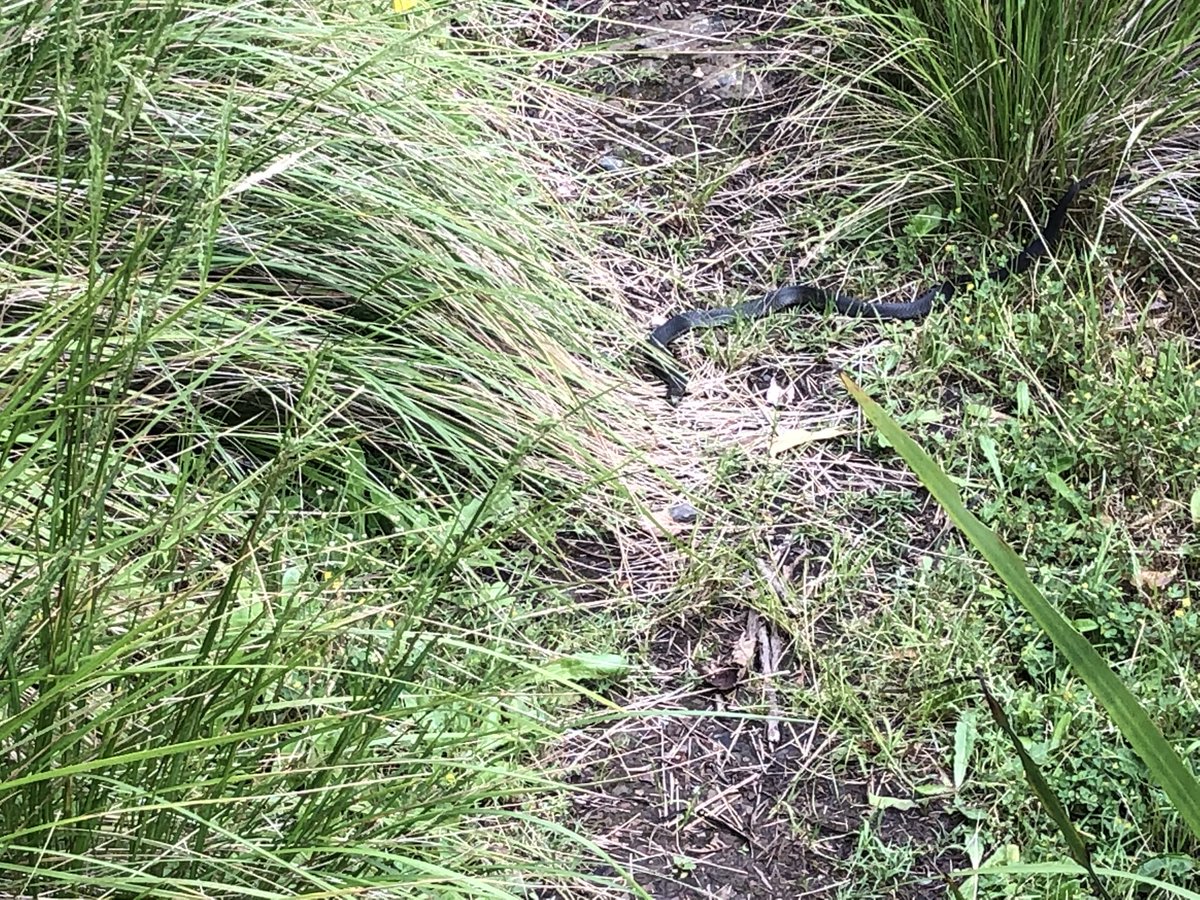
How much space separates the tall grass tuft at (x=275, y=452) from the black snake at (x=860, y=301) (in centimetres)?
33

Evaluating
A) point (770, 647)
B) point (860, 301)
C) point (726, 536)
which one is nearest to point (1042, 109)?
point (860, 301)

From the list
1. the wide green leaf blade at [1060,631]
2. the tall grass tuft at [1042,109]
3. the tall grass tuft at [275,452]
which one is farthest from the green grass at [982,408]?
the wide green leaf blade at [1060,631]

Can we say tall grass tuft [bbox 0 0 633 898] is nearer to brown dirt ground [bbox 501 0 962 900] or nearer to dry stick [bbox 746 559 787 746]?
brown dirt ground [bbox 501 0 962 900]

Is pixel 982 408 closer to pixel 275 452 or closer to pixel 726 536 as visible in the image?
pixel 726 536

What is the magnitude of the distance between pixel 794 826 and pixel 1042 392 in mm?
1248

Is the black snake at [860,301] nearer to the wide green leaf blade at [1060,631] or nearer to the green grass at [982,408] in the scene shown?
the green grass at [982,408]

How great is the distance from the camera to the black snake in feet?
9.45

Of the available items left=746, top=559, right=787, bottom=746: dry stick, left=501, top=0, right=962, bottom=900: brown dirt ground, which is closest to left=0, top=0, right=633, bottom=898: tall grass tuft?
left=501, top=0, right=962, bottom=900: brown dirt ground

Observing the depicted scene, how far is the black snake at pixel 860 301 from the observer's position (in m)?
2.88

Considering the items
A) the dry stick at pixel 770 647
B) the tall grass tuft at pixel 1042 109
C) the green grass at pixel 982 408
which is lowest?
the dry stick at pixel 770 647

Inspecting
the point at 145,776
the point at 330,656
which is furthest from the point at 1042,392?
the point at 145,776

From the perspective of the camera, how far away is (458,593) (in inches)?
83.4

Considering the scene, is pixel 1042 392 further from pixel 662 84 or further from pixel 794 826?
pixel 662 84

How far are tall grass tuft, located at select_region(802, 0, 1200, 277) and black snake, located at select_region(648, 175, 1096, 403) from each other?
0.08 m
